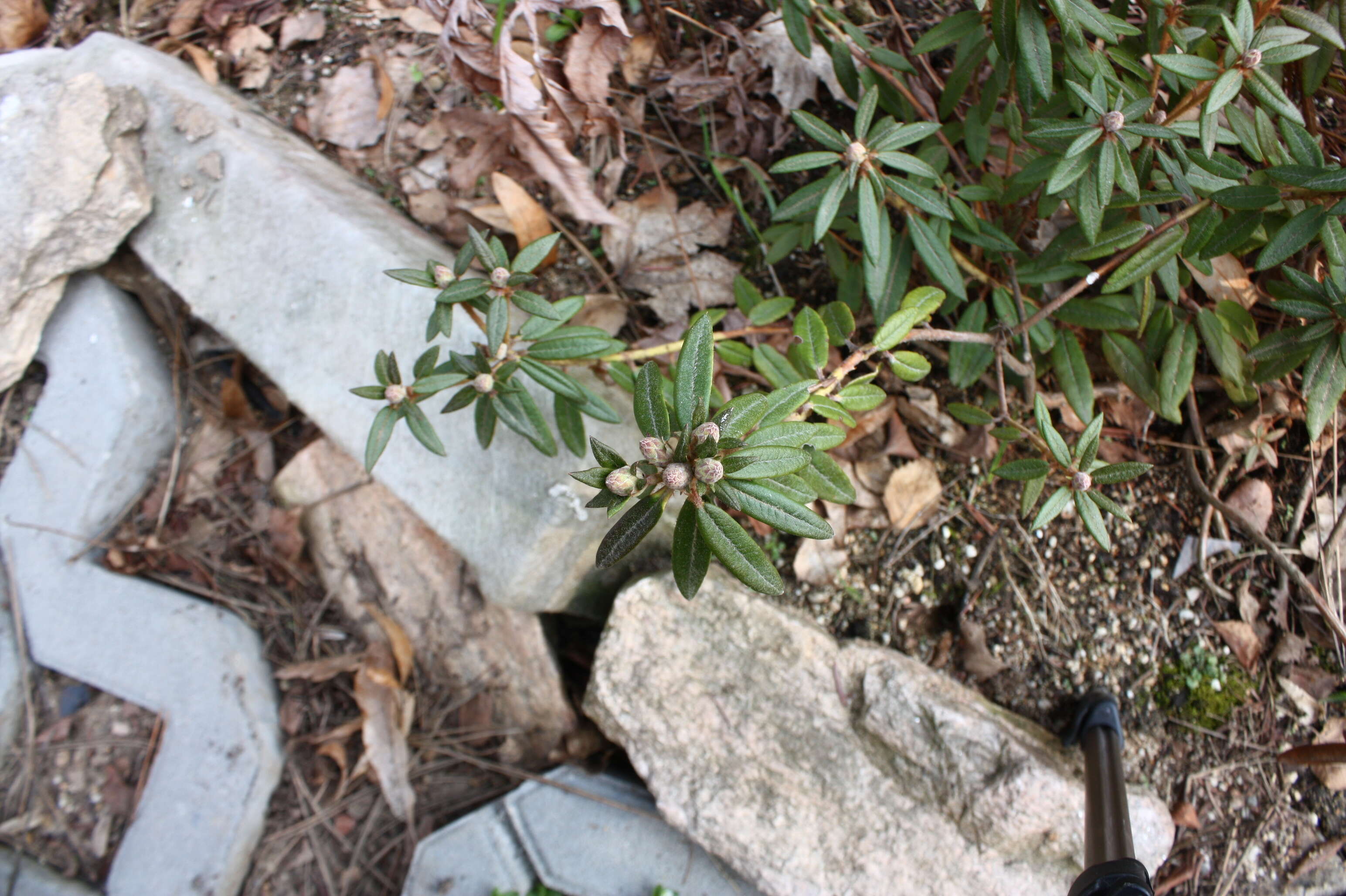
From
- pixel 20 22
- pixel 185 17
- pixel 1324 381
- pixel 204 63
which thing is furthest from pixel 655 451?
pixel 20 22

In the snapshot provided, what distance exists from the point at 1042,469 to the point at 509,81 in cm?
159

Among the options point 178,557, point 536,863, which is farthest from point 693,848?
point 178,557

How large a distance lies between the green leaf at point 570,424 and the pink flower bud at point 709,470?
0.73m

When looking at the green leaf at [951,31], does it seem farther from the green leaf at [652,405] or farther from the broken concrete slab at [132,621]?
the broken concrete slab at [132,621]

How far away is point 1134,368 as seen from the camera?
1.94 metres

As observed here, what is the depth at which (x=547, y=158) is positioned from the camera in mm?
2172

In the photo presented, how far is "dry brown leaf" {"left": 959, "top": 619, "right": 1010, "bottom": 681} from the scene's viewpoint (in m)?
2.10

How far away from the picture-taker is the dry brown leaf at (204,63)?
A: 263 cm

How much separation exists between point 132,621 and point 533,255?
6.81ft

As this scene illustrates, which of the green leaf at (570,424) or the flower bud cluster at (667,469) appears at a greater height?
the flower bud cluster at (667,469)

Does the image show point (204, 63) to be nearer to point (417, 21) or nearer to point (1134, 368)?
point (417, 21)

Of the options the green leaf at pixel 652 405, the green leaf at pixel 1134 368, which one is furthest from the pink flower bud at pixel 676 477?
the green leaf at pixel 1134 368

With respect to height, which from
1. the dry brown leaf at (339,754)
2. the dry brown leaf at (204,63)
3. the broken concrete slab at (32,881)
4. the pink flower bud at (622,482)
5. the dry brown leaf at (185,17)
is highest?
the dry brown leaf at (185,17)

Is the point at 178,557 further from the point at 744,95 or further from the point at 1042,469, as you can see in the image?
the point at 1042,469
